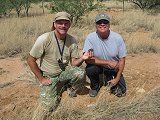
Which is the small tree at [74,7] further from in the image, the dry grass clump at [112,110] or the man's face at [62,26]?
the dry grass clump at [112,110]

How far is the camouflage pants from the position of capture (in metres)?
4.33

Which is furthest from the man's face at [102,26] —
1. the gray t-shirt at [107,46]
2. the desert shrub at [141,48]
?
the desert shrub at [141,48]

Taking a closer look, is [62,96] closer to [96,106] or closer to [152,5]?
[96,106]

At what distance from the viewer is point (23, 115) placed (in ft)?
13.2

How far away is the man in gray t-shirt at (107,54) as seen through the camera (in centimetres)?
459

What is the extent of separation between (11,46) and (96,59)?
414 cm

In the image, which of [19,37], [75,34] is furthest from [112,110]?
[75,34]

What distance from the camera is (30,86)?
5.30 m

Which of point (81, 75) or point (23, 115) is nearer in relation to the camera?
point (23, 115)

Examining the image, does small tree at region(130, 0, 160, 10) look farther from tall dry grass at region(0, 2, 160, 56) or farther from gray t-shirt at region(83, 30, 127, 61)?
gray t-shirt at region(83, 30, 127, 61)

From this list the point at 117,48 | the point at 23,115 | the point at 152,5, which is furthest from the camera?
the point at 152,5

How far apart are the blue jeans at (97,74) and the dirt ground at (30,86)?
0.17 metres

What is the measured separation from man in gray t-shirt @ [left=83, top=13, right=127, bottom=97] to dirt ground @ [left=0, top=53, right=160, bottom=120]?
9.3 inches

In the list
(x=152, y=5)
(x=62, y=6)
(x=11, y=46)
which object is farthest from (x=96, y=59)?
(x=152, y=5)
